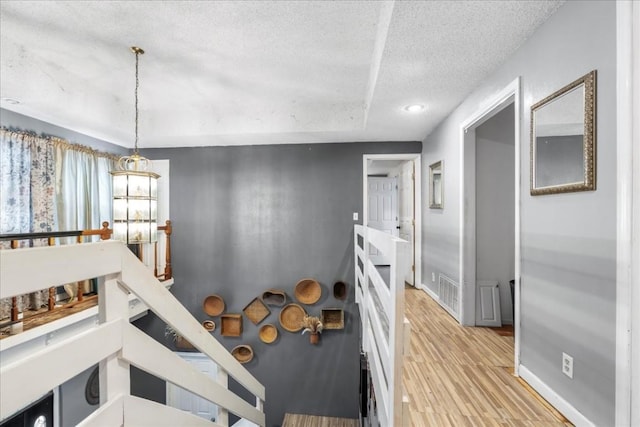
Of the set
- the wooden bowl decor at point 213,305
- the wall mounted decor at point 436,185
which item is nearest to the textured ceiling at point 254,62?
the wall mounted decor at point 436,185

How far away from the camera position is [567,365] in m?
1.43

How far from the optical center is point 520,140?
1837mm

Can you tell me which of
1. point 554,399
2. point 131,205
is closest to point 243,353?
point 131,205

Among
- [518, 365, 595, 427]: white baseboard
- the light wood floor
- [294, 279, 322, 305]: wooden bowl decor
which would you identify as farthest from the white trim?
[294, 279, 322, 305]: wooden bowl decor

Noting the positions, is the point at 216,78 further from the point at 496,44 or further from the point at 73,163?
the point at 496,44

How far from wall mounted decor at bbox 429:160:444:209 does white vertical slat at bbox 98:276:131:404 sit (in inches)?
123

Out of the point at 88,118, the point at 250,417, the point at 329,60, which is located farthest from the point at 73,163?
the point at 250,417

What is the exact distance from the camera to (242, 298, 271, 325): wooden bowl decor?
14.0 ft

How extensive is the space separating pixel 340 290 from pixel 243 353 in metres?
1.68

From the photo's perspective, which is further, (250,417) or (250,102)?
(250,102)

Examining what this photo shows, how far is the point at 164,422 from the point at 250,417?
1325 millimetres

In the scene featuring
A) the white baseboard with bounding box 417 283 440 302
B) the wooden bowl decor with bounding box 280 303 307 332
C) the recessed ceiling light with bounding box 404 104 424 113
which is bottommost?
the wooden bowl decor with bounding box 280 303 307 332

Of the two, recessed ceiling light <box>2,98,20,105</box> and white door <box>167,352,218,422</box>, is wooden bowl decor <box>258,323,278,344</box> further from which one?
recessed ceiling light <box>2,98,20,105</box>

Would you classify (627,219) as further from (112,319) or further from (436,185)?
(436,185)
